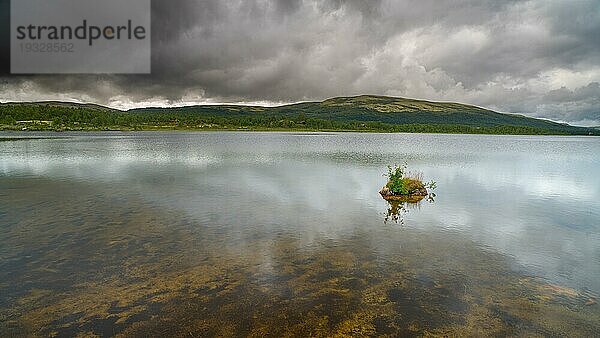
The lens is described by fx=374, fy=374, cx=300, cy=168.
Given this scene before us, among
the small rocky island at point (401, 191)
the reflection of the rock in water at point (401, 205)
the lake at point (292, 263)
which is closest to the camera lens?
the lake at point (292, 263)

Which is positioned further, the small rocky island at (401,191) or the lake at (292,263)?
the small rocky island at (401,191)

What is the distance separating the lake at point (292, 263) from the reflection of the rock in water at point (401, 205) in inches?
10.2

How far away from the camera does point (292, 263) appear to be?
46.6ft

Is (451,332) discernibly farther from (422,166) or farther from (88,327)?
(422,166)

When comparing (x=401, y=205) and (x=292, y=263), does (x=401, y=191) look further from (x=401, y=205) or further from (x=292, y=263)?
(x=292, y=263)

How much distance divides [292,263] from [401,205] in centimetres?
1437

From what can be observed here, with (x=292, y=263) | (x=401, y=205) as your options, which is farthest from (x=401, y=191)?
(x=292, y=263)

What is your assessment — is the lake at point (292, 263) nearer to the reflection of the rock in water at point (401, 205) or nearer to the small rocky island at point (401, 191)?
the reflection of the rock in water at point (401, 205)

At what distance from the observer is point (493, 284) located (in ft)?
41.9

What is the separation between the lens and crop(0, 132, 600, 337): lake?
32.6ft

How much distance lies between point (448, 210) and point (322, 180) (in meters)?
14.3

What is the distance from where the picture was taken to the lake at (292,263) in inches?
392

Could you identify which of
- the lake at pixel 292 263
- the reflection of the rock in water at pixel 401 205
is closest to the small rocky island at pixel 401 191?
the reflection of the rock in water at pixel 401 205

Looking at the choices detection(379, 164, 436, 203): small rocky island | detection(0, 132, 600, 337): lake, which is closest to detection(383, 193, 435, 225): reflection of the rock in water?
detection(379, 164, 436, 203): small rocky island
